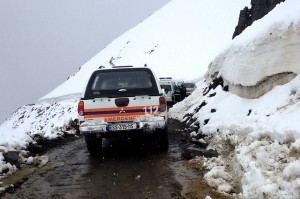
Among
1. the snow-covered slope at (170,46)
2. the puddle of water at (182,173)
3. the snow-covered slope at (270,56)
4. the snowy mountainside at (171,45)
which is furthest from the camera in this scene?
the snowy mountainside at (171,45)

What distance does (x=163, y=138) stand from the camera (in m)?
7.61

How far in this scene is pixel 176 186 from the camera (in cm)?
512

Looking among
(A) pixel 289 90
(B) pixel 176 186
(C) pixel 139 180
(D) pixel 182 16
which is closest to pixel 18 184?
(C) pixel 139 180

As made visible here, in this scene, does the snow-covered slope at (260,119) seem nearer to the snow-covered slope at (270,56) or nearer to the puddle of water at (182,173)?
the snow-covered slope at (270,56)

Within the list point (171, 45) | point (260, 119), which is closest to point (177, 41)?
point (171, 45)

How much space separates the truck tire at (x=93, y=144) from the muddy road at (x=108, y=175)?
0.56 feet

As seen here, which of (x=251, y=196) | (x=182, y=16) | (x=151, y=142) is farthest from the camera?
(x=182, y=16)

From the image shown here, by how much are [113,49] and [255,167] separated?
7702 centimetres

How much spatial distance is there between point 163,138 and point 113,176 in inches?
82.0

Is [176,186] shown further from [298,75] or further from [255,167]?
[298,75]

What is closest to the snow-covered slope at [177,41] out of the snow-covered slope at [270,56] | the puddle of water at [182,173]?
the snow-covered slope at [270,56]

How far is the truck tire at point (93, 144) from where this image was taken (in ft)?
24.0

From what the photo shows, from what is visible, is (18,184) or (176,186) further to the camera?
(18,184)


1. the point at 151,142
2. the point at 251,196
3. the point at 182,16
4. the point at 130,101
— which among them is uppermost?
the point at 182,16
